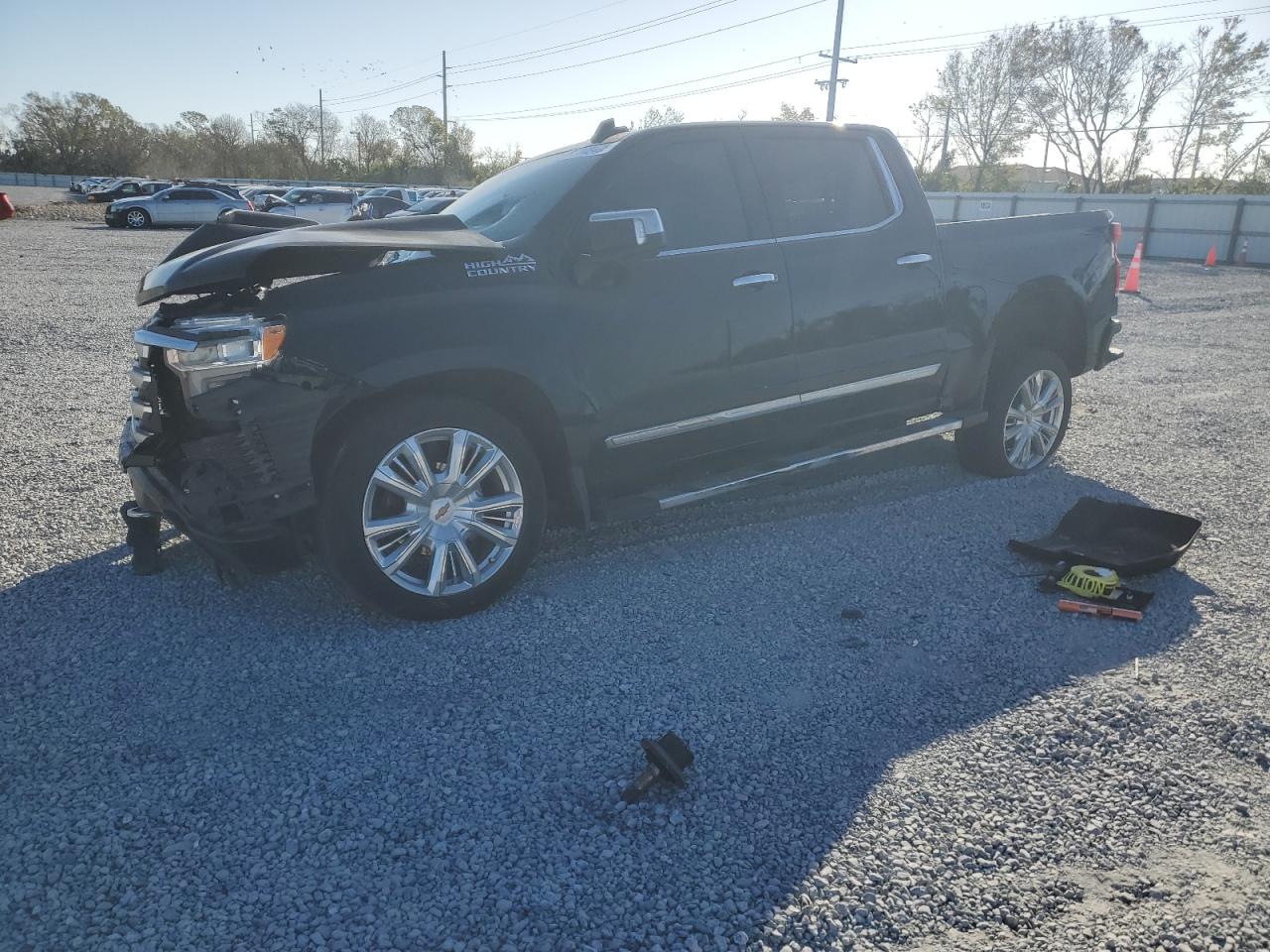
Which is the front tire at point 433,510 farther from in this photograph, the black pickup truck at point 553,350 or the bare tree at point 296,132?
the bare tree at point 296,132

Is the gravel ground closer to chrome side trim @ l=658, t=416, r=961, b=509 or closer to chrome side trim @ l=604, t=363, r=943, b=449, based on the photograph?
chrome side trim @ l=658, t=416, r=961, b=509

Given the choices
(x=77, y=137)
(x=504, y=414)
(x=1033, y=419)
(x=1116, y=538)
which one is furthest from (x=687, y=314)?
(x=77, y=137)

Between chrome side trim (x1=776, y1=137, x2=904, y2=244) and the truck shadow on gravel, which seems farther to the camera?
chrome side trim (x1=776, y1=137, x2=904, y2=244)

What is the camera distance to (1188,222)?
27.1 m

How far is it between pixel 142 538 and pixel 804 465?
10.6ft

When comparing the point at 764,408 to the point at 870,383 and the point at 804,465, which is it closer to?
the point at 804,465

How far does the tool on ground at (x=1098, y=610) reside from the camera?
382 cm

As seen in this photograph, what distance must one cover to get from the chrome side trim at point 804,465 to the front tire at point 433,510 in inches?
26.7

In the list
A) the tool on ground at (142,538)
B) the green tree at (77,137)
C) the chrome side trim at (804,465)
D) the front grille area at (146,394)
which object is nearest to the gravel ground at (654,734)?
the tool on ground at (142,538)

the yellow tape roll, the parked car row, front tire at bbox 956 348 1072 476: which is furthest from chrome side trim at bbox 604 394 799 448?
the parked car row

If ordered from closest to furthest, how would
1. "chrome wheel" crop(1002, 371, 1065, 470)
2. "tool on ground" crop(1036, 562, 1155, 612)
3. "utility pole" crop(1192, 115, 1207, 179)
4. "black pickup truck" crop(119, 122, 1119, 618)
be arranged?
"black pickup truck" crop(119, 122, 1119, 618) < "tool on ground" crop(1036, 562, 1155, 612) < "chrome wheel" crop(1002, 371, 1065, 470) < "utility pole" crop(1192, 115, 1207, 179)

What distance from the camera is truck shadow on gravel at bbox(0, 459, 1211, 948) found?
2.28 metres

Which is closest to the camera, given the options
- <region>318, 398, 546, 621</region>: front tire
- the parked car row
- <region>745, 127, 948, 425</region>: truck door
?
<region>318, 398, 546, 621</region>: front tire

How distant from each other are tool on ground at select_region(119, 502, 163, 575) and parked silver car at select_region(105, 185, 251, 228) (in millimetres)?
28992
